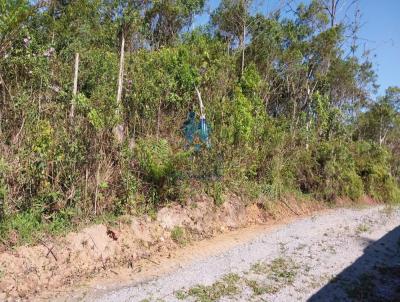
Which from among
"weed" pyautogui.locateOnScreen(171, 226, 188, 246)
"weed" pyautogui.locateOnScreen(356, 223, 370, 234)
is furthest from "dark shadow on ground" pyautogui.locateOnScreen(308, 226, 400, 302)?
"weed" pyautogui.locateOnScreen(171, 226, 188, 246)

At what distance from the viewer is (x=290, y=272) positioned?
649 cm

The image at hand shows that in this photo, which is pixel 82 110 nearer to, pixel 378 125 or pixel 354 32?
pixel 354 32

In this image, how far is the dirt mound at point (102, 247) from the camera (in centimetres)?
542

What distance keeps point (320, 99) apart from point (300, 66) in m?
1.95

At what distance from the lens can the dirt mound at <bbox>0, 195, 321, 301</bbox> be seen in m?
5.42

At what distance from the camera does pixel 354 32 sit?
1995cm

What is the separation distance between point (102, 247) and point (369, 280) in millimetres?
4094

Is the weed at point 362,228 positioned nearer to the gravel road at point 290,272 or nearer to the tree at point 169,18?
the gravel road at point 290,272

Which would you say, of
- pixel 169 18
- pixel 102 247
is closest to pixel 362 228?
pixel 102 247

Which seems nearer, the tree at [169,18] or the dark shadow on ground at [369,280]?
the dark shadow on ground at [369,280]

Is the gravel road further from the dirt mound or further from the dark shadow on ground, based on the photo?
the dirt mound

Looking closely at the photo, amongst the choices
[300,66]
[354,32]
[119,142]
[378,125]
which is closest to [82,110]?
[119,142]

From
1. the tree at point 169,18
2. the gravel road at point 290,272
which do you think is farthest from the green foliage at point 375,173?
the tree at point 169,18

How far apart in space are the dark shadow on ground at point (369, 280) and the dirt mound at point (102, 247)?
2.84 metres
